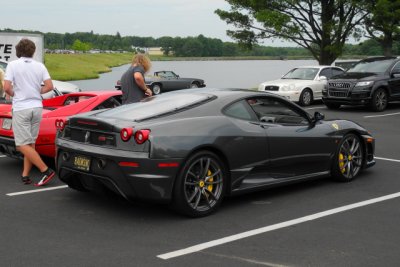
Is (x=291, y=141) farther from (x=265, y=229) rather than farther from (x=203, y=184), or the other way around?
(x=265, y=229)

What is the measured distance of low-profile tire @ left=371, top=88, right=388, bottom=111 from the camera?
16.8 metres

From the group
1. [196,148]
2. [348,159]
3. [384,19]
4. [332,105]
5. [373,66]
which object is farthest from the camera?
[384,19]

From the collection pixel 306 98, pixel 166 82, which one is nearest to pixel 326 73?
pixel 306 98

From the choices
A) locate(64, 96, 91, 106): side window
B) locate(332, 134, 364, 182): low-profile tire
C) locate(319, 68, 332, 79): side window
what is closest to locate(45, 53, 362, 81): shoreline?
locate(319, 68, 332, 79): side window

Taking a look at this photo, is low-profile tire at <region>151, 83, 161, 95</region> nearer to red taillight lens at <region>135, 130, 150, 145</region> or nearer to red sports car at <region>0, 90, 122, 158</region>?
red sports car at <region>0, 90, 122, 158</region>

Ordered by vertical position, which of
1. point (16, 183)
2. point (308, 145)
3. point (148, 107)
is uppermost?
point (148, 107)

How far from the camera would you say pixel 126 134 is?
215 inches

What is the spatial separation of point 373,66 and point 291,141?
40.7 feet

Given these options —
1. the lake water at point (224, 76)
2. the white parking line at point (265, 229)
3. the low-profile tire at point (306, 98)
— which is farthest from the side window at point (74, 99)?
the lake water at point (224, 76)

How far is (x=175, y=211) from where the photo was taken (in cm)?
573

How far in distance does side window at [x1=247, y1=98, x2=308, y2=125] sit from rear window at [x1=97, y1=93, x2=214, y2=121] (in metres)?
0.58

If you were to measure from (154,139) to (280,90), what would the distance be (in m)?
14.3

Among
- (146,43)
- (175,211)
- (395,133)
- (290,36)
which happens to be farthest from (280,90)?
(146,43)

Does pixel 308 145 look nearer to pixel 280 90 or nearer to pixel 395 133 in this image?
pixel 395 133
